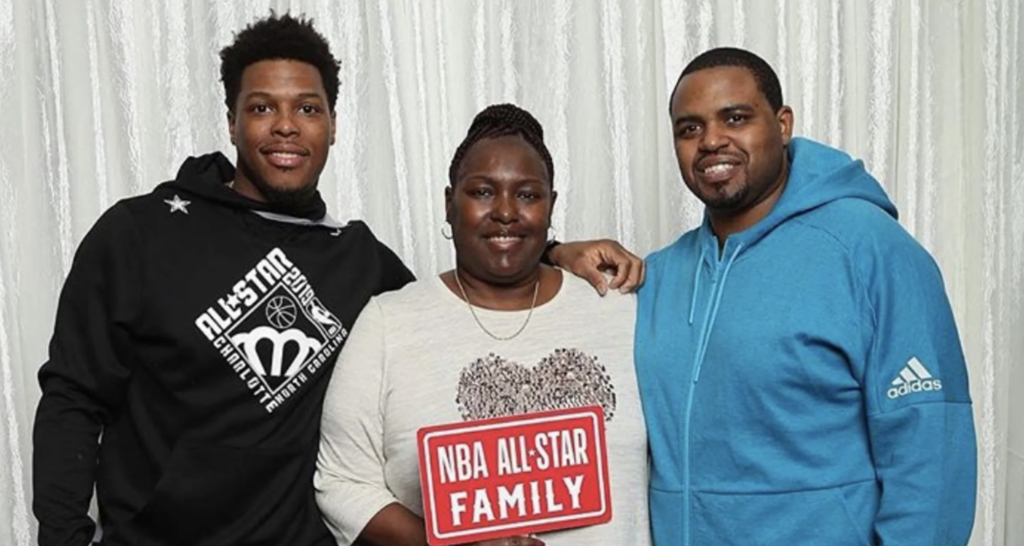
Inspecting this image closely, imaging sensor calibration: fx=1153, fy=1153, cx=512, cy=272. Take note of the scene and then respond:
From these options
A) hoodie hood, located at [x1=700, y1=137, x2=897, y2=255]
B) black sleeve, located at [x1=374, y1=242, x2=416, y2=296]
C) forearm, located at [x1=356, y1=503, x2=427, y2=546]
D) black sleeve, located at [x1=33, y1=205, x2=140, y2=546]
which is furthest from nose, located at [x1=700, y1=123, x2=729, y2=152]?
black sleeve, located at [x1=33, y1=205, x2=140, y2=546]

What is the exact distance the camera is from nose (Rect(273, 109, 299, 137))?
5.18 ft

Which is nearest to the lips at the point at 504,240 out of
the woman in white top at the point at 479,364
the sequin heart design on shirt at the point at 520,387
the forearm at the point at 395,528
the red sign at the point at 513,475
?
the woman in white top at the point at 479,364

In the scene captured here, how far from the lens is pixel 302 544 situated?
5.08ft

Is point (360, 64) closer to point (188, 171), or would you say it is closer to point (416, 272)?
point (416, 272)

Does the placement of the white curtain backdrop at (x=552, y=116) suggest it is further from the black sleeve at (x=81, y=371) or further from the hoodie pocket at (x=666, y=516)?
the hoodie pocket at (x=666, y=516)

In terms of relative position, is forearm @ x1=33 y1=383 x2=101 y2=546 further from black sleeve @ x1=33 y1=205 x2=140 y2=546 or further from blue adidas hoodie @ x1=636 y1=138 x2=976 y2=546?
blue adidas hoodie @ x1=636 y1=138 x2=976 y2=546

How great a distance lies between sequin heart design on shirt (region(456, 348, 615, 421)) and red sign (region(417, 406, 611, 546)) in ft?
0.27

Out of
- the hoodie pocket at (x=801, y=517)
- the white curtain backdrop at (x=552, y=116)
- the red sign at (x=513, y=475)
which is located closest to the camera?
the red sign at (x=513, y=475)

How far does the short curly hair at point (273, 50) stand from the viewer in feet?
5.32

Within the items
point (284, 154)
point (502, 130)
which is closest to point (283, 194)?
point (284, 154)

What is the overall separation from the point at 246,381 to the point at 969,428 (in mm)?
939

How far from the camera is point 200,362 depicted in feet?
4.97

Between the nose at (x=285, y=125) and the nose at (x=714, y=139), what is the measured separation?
0.56 metres

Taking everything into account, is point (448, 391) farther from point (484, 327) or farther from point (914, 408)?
point (914, 408)
